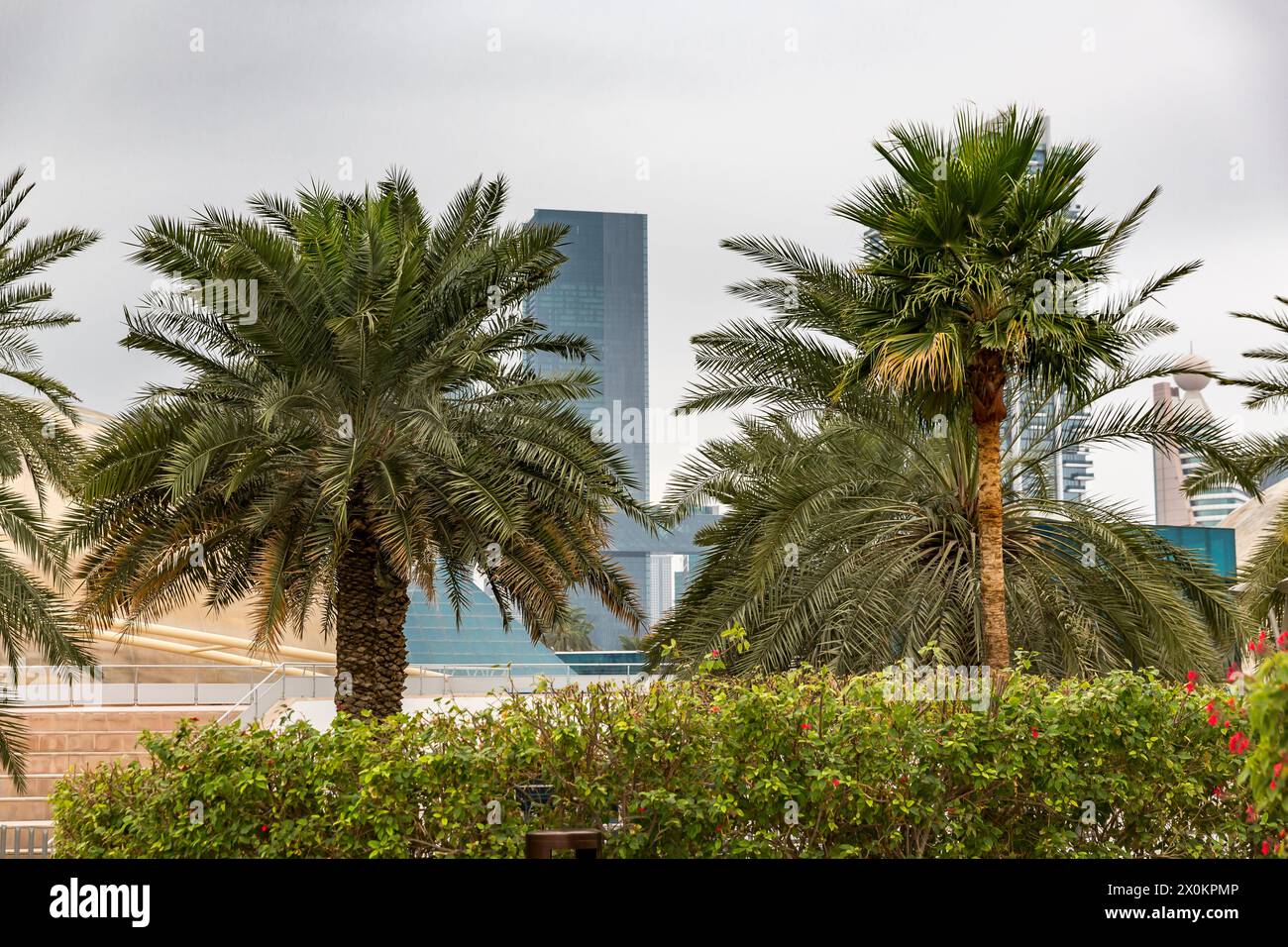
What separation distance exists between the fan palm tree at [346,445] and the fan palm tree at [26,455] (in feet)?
1.51

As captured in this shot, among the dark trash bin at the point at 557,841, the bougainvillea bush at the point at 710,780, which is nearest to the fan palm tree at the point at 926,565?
the bougainvillea bush at the point at 710,780

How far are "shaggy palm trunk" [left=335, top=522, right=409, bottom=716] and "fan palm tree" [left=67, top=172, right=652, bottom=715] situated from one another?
0.8 inches

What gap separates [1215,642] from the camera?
44.9 feet

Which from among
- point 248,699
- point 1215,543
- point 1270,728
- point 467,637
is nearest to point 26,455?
point 248,699

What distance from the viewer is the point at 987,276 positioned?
10898mm

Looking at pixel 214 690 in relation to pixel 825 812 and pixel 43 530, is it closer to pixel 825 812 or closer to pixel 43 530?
pixel 43 530

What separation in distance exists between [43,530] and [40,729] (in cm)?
860

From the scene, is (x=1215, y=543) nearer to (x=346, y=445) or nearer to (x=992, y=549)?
(x=992, y=549)

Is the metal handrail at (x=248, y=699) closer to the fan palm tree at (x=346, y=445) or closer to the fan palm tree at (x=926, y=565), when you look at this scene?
the fan palm tree at (x=346, y=445)

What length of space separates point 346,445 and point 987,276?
622cm

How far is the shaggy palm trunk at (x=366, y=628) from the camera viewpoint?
12562mm

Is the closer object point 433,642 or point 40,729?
point 40,729
